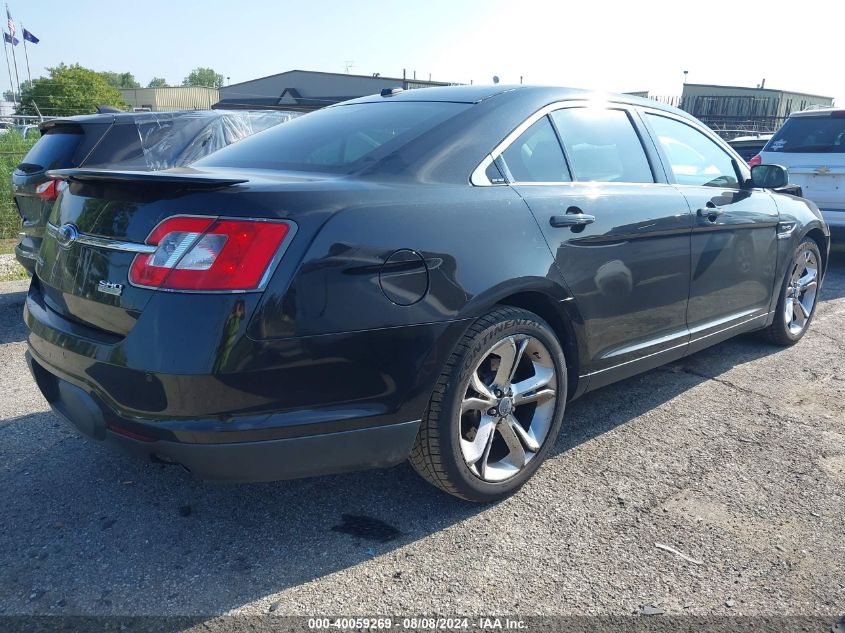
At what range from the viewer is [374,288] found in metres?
2.29

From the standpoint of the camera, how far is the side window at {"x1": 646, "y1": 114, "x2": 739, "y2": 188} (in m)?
3.86

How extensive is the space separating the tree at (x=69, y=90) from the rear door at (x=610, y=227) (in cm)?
6153

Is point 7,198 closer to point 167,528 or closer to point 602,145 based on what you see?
point 167,528

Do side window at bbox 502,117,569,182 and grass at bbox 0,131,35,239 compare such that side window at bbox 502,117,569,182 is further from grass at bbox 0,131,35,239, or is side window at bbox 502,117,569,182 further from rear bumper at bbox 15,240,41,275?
grass at bbox 0,131,35,239

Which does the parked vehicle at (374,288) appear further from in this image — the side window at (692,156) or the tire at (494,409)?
the side window at (692,156)

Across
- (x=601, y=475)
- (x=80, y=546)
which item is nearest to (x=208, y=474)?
(x=80, y=546)

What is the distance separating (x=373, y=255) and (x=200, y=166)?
4.15 feet

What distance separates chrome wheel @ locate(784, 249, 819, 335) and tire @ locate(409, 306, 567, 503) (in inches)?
110

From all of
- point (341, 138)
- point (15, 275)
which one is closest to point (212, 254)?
point (341, 138)

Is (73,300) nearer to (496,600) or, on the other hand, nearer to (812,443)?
(496,600)

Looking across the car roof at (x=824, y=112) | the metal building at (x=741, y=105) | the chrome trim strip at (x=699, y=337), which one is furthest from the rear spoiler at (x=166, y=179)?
the metal building at (x=741, y=105)

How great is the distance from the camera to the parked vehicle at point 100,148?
570 centimetres

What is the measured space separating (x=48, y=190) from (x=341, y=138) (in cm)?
357

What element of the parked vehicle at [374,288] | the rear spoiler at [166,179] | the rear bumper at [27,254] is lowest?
the rear bumper at [27,254]
